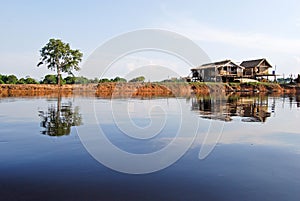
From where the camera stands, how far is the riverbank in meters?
54.5

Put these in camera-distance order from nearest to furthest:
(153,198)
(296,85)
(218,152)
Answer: (153,198) < (218,152) < (296,85)

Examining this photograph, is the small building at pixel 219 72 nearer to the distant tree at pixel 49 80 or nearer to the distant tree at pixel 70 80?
the distant tree at pixel 70 80

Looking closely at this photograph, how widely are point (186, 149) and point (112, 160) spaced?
2.62m

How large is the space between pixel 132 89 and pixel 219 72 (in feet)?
81.0

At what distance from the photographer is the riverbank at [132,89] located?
54.5 m

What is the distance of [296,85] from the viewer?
80188 millimetres

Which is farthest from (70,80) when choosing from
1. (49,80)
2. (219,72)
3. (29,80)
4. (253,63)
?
(253,63)

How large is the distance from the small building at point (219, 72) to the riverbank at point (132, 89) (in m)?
3.59

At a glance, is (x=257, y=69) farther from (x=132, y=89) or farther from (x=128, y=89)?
(x=128, y=89)

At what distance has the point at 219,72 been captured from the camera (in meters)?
71.2

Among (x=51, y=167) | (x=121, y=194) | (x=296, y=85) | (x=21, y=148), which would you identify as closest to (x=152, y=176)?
(x=121, y=194)

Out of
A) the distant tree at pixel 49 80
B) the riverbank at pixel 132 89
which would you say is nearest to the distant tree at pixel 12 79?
the riverbank at pixel 132 89

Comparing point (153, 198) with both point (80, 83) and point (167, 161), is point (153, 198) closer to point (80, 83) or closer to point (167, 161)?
point (167, 161)

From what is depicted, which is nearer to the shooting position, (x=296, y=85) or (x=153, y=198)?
(x=153, y=198)
